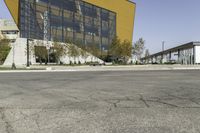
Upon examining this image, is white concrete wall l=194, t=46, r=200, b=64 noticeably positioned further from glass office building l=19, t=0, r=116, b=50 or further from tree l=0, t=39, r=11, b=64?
tree l=0, t=39, r=11, b=64

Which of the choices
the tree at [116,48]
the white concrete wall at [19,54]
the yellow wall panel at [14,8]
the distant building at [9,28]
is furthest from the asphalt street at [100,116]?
the distant building at [9,28]

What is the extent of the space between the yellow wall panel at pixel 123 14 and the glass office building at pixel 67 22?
1.88 m

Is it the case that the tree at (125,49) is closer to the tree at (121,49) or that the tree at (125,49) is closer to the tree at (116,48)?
the tree at (121,49)

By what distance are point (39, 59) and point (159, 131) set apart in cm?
6009

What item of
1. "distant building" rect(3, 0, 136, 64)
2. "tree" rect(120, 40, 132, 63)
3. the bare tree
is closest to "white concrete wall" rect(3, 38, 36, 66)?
"distant building" rect(3, 0, 136, 64)

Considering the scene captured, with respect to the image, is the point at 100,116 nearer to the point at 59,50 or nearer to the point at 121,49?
the point at 59,50

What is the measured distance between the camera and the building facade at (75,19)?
66188mm

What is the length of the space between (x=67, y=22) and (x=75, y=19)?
351cm

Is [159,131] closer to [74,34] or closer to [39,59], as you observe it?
[39,59]

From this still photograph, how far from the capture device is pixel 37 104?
8.51 metres

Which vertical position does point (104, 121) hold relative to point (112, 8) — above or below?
below

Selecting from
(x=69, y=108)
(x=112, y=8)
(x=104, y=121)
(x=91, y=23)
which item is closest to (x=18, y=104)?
(x=69, y=108)

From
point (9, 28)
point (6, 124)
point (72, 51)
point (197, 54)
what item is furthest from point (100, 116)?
point (9, 28)

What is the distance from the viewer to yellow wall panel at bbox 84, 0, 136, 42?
93500 mm
